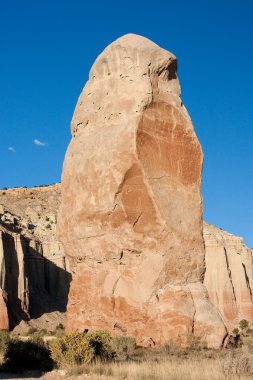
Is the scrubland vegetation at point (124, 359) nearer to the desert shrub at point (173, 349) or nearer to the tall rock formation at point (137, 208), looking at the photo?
the desert shrub at point (173, 349)

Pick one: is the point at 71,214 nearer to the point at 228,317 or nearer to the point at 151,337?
the point at 151,337

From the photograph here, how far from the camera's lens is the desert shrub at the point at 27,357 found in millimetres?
11984

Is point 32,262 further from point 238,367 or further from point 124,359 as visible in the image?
point 238,367

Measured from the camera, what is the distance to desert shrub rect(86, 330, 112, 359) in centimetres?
1170

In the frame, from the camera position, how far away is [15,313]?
133ft

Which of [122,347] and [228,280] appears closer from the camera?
[122,347]

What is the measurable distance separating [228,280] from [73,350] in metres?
37.9

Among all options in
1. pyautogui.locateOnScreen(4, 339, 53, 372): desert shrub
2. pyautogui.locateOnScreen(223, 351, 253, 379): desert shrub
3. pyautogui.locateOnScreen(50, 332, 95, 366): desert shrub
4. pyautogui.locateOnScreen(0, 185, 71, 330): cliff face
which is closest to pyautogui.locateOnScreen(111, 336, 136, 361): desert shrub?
pyautogui.locateOnScreen(50, 332, 95, 366): desert shrub

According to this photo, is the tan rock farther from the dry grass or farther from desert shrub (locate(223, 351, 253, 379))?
desert shrub (locate(223, 351, 253, 379))

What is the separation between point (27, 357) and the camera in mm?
12391

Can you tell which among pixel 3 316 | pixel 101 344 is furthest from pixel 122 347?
pixel 3 316

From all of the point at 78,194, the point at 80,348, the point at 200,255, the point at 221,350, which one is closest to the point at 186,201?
the point at 200,255

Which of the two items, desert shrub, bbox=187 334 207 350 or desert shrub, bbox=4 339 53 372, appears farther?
desert shrub, bbox=187 334 207 350

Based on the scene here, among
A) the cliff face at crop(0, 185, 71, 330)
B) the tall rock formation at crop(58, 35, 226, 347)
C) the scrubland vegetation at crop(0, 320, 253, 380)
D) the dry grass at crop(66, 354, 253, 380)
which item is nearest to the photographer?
the dry grass at crop(66, 354, 253, 380)
